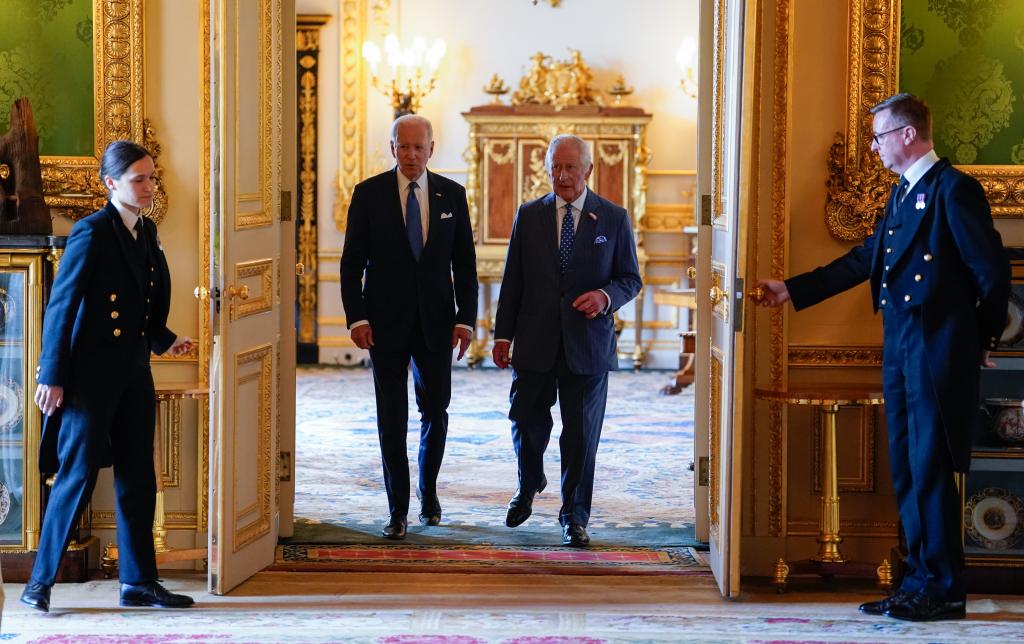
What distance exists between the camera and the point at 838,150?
4.75 meters

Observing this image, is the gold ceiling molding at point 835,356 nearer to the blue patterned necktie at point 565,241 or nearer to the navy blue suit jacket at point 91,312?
the blue patterned necktie at point 565,241

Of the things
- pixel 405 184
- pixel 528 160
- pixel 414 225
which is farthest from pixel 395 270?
pixel 528 160

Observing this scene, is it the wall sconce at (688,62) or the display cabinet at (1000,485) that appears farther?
the wall sconce at (688,62)

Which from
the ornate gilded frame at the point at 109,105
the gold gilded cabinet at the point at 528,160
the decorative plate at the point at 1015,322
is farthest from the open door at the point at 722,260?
the gold gilded cabinet at the point at 528,160

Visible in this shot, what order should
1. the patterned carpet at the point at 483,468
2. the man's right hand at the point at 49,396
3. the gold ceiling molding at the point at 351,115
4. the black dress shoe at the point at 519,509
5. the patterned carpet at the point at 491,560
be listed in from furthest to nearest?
the gold ceiling molding at the point at 351,115 → the patterned carpet at the point at 483,468 → the black dress shoe at the point at 519,509 → the patterned carpet at the point at 491,560 → the man's right hand at the point at 49,396

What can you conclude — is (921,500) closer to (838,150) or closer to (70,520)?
(838,150)

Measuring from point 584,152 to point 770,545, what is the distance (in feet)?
5.35

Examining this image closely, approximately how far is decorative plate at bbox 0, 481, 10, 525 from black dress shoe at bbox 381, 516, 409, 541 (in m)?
1.43

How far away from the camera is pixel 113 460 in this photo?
167 inches

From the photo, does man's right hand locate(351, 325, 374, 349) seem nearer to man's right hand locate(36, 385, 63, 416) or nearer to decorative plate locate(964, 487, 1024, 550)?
man's right hand locate(36, 385, 63, 416)

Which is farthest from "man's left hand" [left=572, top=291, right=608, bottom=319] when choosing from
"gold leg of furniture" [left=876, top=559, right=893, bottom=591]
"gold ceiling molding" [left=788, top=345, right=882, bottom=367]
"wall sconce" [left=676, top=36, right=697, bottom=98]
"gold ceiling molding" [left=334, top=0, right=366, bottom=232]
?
"gold ceiling molding" [left=334, top=0, right=366, bottom=232]

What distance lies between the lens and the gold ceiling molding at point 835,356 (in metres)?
4.80

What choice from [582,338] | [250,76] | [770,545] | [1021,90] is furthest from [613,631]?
[1021,90]

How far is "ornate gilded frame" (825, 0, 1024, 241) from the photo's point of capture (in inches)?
186
